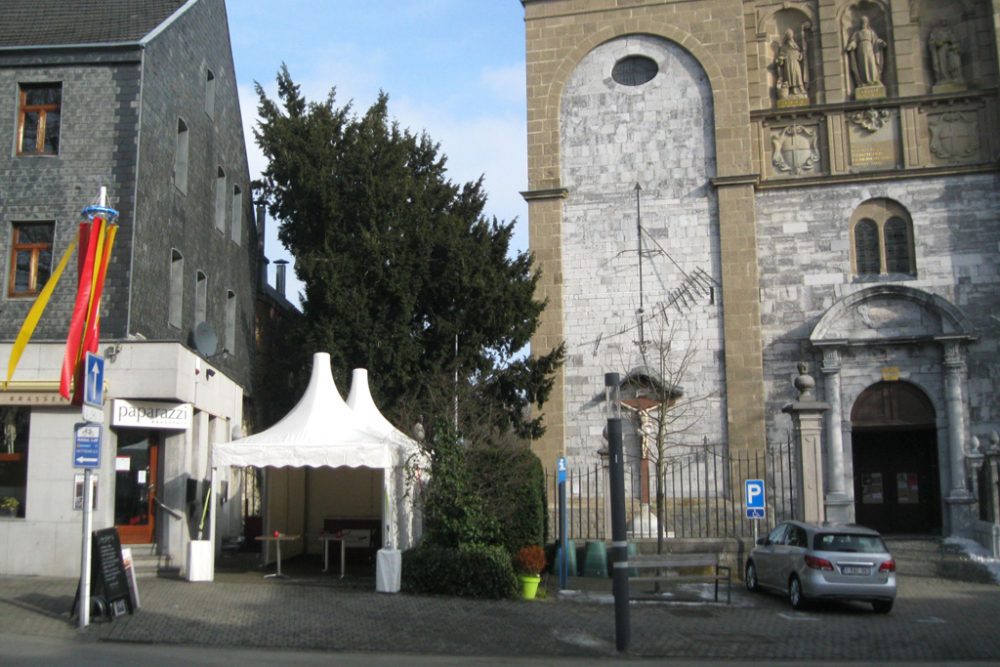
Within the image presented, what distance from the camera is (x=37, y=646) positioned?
12406mm

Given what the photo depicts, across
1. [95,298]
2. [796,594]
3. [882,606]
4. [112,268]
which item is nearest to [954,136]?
[882,606]

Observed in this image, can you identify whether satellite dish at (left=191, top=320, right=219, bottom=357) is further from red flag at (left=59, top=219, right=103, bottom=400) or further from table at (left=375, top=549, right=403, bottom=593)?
table at (left=375, top=549, right=403, bottom=593)

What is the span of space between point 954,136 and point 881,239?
3.13 metres

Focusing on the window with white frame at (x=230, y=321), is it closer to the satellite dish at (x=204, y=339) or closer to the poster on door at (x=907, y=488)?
the satellite dish at (x=204, y=339)

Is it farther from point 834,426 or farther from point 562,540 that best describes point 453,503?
point 834,426

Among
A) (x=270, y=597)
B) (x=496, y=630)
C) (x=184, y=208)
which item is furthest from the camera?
(x=184, y=208)

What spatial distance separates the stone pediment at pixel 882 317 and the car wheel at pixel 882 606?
10.5m

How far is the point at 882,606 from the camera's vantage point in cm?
1642

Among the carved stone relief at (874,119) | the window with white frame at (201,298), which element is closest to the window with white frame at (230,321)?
the window with white frame at (201,298)

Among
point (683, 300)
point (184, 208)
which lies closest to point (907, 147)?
point (683, 300)

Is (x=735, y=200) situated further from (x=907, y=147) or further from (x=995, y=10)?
(x=995, y=10)

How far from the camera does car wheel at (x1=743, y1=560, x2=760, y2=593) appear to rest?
18594 mm

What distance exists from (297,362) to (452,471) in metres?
10.7

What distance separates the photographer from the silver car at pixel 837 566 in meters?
16.0
